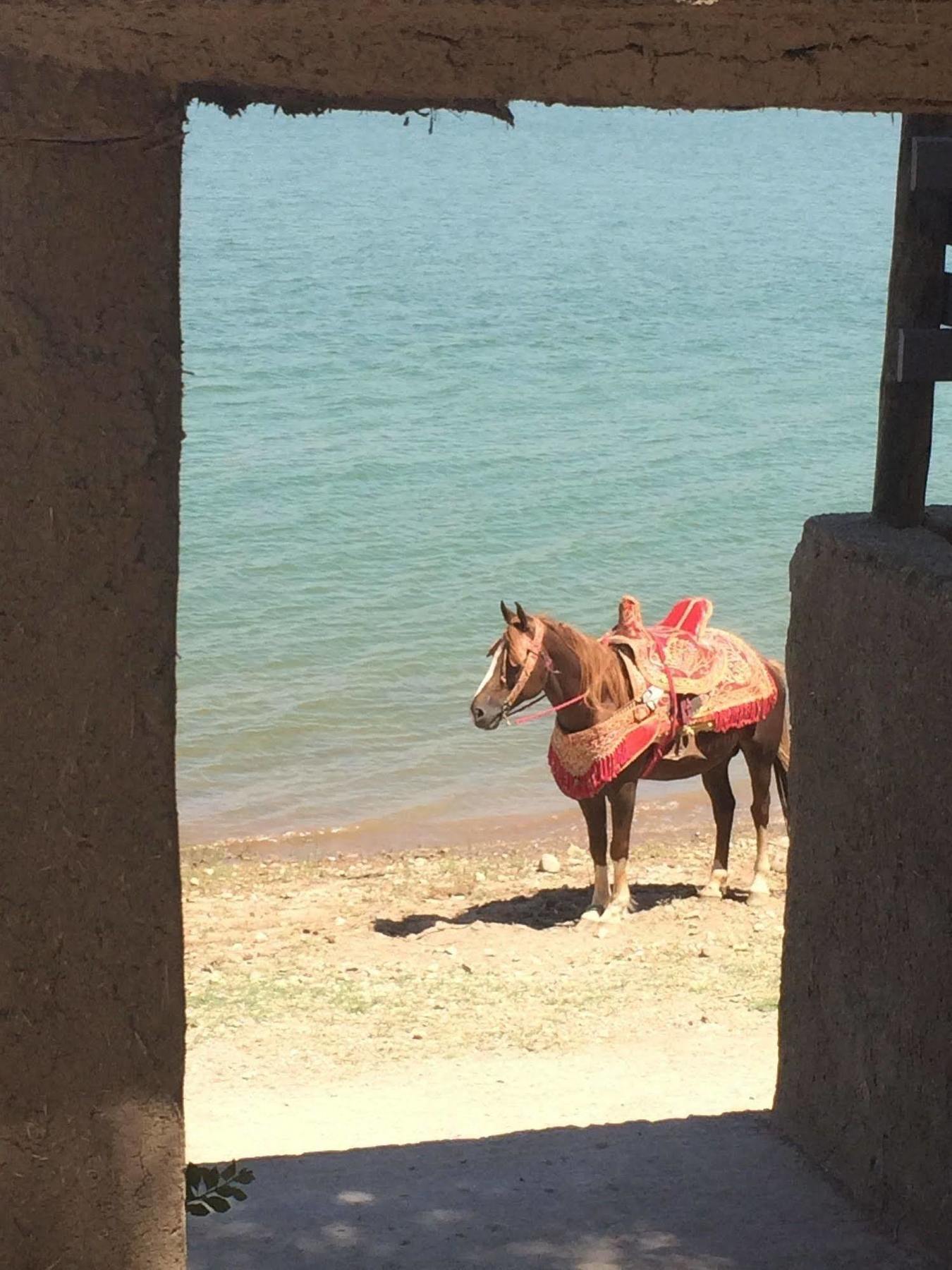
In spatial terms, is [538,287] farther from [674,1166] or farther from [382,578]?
[674,1166]

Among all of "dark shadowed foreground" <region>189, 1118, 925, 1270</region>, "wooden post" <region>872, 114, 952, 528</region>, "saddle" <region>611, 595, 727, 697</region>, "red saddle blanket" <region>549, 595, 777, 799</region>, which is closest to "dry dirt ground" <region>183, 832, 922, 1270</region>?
"dark shadowed foreground" <region>189, 1118, 925, 1270</region>

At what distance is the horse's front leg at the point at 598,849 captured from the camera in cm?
826

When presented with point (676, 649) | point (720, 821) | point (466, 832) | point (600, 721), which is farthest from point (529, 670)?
point (466, 832)

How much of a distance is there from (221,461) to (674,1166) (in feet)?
53.6

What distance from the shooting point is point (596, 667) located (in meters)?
8.02

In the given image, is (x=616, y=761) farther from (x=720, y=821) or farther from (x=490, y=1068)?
(x=490, y=1068)

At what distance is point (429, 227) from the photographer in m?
39.9

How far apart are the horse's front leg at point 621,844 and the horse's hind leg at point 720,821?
24.7 inches

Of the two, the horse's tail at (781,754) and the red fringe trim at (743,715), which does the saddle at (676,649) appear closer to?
the red fringe trim at (743,715)

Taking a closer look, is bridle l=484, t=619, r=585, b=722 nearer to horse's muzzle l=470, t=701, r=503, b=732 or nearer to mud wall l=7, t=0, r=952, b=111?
horse's muzzle l=470, t=701, r=503, b=732

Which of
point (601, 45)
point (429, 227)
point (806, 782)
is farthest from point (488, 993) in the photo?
point (429, 227)

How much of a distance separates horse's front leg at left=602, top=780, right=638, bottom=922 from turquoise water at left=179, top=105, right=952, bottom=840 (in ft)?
8.45

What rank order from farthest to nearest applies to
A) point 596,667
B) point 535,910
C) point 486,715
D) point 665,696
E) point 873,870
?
1. point 535,910
2. point 665,696
3. point 596,667
4. point 486,715
5. point 873,870

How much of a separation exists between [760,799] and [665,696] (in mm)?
1054
